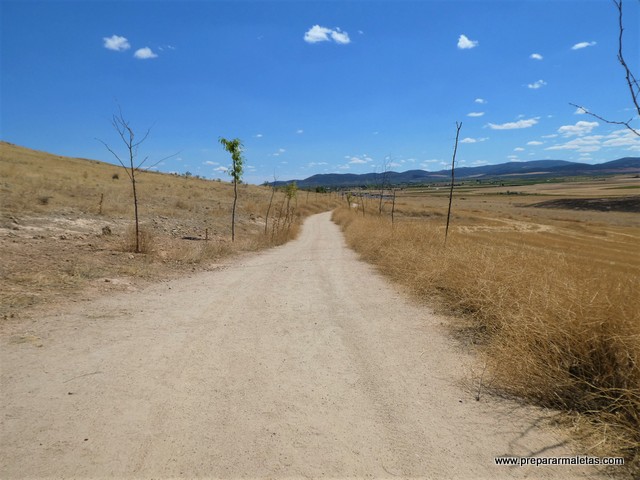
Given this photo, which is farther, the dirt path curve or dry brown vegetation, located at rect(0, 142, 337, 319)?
dry brown vegetation, located at rect(0, 142, 337, 319)

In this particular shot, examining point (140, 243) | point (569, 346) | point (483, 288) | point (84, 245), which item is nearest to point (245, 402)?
point (569, 346)

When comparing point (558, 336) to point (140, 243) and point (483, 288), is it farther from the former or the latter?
point (140, 243)

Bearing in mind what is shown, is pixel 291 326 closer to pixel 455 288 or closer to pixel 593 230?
pixel 455 288

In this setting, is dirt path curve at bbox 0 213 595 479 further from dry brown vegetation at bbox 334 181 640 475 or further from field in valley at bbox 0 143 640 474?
field in valley at bbox 0 143 640 474

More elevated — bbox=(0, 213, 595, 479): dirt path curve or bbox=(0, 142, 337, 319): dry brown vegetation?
bbox=(0, 142, 337, 319): dry brown vegetation

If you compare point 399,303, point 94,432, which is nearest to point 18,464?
point 94,432

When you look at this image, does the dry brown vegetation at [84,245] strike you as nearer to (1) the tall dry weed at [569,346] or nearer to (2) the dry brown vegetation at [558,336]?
(2) the dry brown vegetation at [558,336]

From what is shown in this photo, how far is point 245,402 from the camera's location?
354 cm

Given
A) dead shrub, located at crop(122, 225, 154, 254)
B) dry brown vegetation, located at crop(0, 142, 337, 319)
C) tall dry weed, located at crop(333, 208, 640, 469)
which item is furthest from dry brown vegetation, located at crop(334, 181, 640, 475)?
dead shrub, located at crop(122, 225, 154, 254)

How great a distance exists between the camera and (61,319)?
18.3ft

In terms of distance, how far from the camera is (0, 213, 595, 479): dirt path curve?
108 inches

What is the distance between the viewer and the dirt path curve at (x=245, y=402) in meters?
2.74

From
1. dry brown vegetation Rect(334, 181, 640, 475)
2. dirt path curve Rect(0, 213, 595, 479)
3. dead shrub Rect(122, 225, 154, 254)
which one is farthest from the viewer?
dead shrub Rect(122, 225, 154, 254)

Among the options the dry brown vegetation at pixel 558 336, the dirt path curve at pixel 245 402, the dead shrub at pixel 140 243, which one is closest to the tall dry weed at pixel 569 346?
the dry brown vegetation at pixel 558 336
